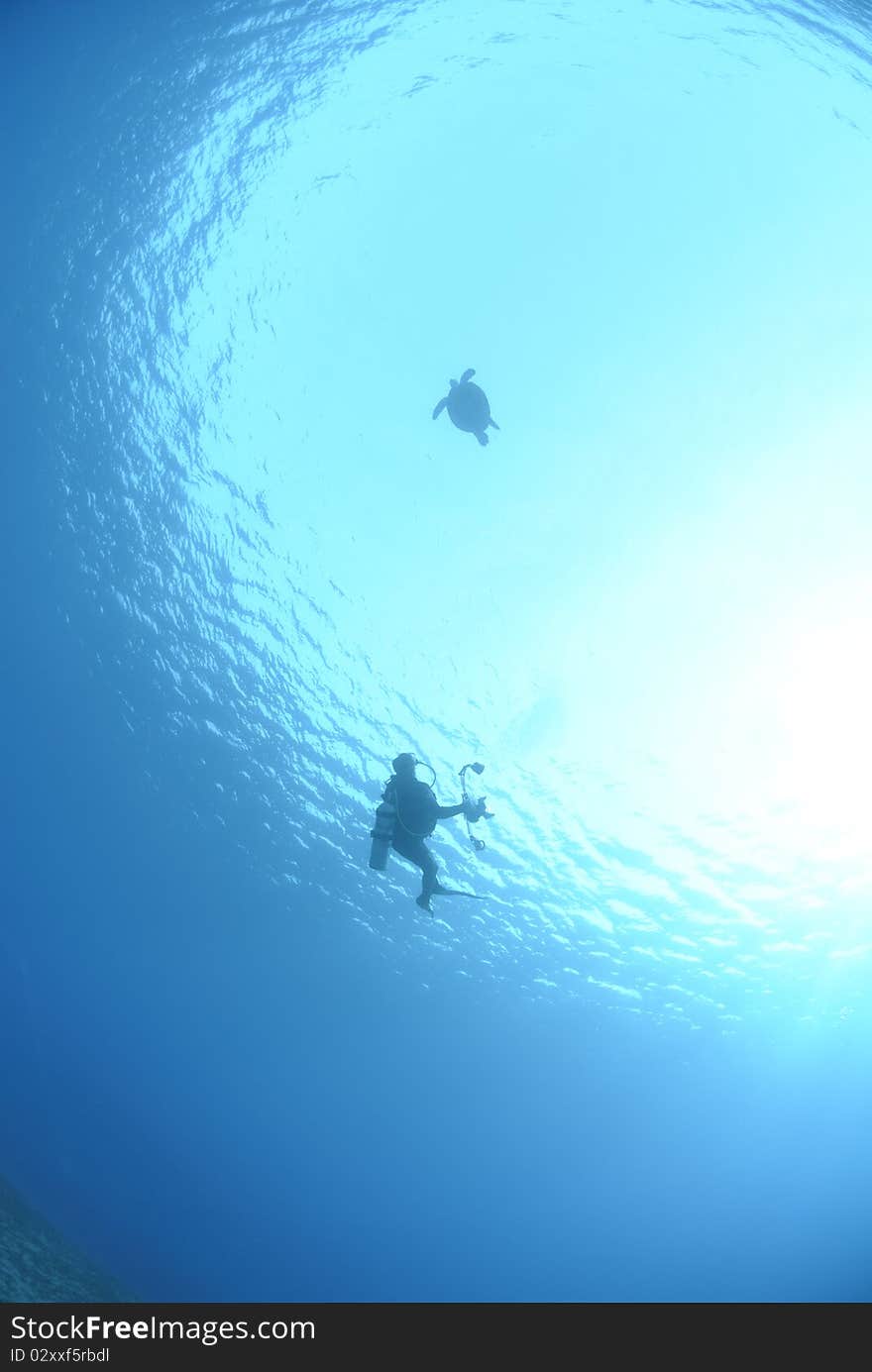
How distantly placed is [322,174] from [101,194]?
404 centimetres

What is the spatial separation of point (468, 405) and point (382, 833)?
6699 millimetres

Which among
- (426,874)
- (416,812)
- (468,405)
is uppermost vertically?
(468,405)

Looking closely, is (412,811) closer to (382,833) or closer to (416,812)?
(416,812)

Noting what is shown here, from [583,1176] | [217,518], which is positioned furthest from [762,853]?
[583,1176]

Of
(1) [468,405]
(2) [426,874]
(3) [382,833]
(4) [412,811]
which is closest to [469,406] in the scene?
(1) [468,405]

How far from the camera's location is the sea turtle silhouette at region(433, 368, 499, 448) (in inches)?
400

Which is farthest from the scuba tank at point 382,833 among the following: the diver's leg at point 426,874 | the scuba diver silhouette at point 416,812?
the diver's leg at point 426,874

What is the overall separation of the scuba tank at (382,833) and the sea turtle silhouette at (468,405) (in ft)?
18.9

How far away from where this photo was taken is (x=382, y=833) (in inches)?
281

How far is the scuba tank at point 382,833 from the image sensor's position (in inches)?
279

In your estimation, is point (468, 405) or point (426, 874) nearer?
point (426, 874)

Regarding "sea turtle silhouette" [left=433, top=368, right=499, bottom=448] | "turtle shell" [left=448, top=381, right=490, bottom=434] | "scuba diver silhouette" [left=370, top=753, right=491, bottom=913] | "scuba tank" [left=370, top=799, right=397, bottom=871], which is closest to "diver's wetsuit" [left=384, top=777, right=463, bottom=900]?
"scuba diver silhouette" [left=370, top=753, right=491, bottom=913]
